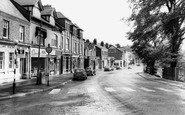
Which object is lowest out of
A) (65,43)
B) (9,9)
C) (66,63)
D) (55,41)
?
(66,63)

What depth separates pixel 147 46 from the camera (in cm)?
4038

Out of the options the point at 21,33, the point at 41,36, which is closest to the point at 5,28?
the point at 21,33

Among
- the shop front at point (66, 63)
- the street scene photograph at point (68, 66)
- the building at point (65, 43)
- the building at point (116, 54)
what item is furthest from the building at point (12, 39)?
the building at point (116, 54)

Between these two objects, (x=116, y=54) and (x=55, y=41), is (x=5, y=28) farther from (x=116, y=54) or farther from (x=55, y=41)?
(x=116, y=54)

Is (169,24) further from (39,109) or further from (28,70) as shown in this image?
(39,109)

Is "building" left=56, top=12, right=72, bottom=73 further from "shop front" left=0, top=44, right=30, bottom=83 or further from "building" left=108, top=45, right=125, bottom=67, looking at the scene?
"building" left=108, top=45, right=125, bottom=67

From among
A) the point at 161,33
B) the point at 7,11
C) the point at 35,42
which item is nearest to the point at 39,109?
the point at 7,11

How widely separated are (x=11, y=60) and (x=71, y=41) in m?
21.3

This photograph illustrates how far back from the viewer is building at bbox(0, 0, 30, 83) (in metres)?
19.6

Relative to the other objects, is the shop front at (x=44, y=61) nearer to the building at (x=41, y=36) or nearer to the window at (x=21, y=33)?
the building at (x=41, y=36)

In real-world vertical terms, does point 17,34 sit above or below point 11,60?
above

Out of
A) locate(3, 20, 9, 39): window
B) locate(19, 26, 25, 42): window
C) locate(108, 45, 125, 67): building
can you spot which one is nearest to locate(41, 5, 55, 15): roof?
locate(19, 26, 25, 42): window

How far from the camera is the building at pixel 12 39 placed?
770 inches

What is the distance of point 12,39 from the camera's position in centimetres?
2106
